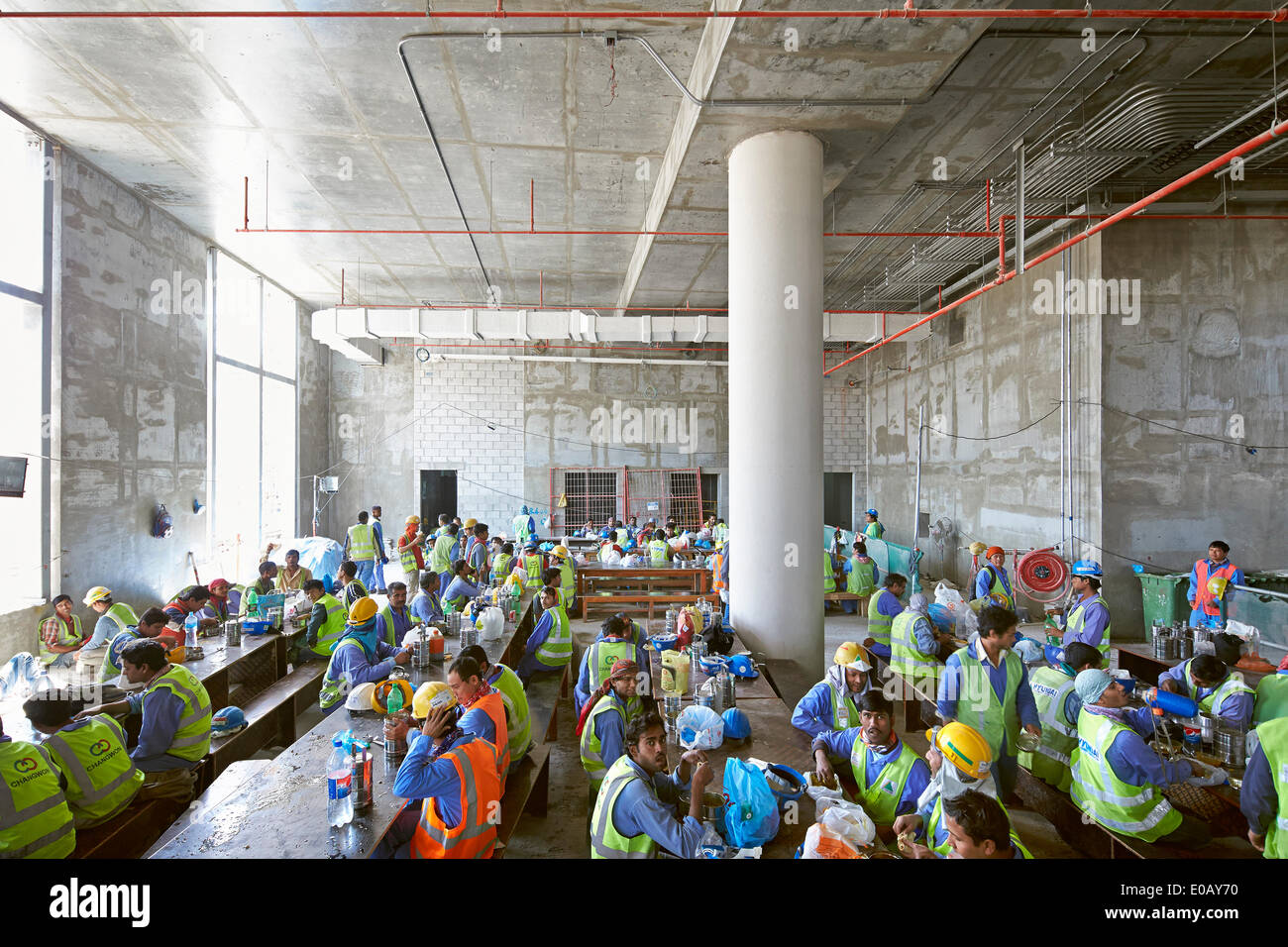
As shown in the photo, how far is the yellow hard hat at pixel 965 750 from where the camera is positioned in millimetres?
2885

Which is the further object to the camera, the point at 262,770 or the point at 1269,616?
the point at 1269,616

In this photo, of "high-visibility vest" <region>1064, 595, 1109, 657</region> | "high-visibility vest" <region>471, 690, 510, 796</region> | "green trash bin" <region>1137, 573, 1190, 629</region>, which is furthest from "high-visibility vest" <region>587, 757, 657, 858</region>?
"green trash bin" <region>1137, 573, 1190, 629</region>

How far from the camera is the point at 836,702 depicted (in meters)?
4.04

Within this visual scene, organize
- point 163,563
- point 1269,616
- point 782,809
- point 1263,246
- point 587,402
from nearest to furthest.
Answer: point 782,809
point 1269,616
point 1263,246
point 163,563
point 587,402

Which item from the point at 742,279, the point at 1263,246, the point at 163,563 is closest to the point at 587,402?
the point at 163,563

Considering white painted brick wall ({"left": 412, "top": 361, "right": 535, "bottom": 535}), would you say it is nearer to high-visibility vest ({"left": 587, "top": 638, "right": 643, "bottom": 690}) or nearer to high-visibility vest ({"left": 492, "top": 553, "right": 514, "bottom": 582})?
high-visibility vest ({"left": 492, "top": 553, "right": 514, "bottom": 582})

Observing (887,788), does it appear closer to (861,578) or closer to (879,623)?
(879,623)

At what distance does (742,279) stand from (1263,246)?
8.12 meters

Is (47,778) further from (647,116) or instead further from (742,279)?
(647,116)

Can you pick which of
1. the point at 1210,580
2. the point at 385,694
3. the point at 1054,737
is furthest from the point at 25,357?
the point at 1210,580

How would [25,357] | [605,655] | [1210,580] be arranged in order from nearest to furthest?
1. [605,655]
2. [1210,580]
3. [25,357]

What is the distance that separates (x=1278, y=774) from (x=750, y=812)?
2522 millimetres

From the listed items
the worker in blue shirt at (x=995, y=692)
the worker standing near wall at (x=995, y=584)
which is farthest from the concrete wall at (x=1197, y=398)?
the worker in blue shirt at (x=995, y=692)

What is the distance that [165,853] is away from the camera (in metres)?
Answer: 2.55
